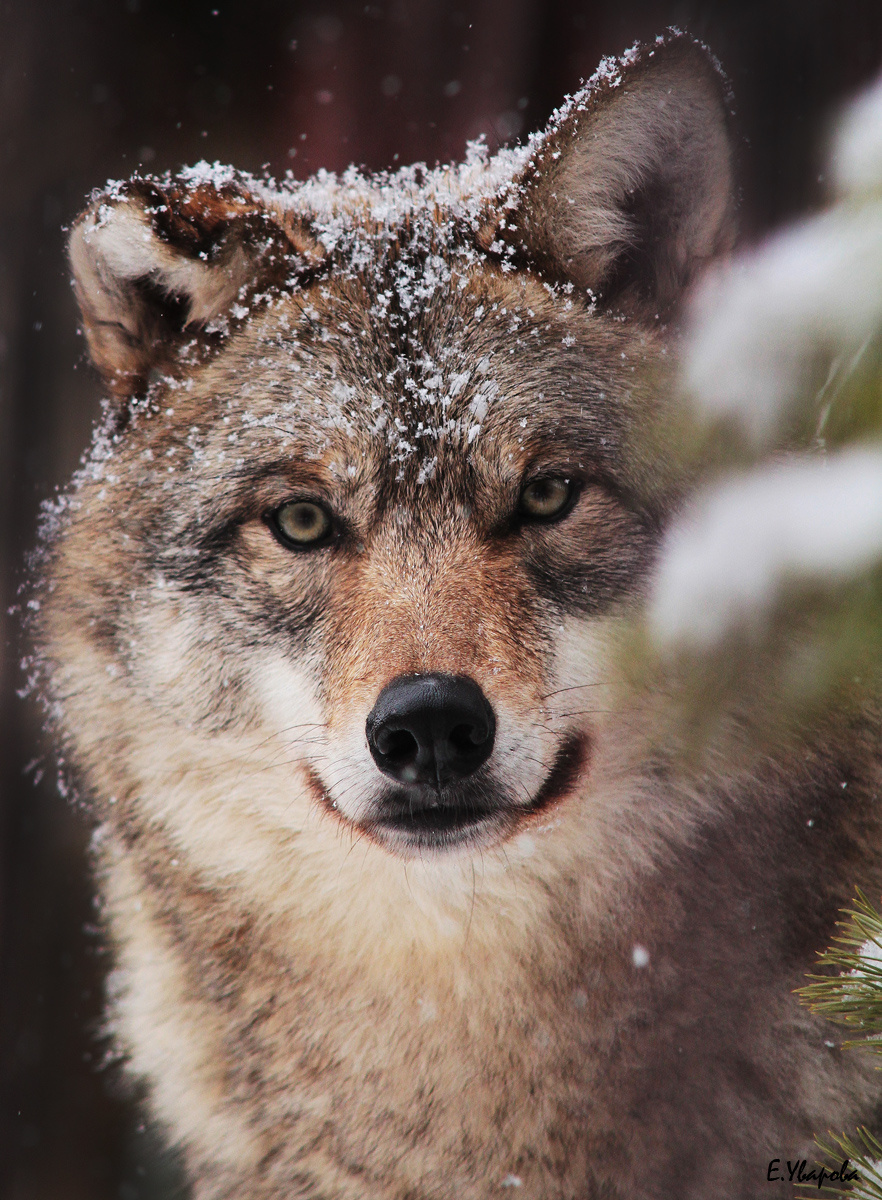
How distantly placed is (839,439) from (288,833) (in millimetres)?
889

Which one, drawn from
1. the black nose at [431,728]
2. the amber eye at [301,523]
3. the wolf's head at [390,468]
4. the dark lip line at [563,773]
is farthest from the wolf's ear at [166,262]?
the dark lip line at [563,773]

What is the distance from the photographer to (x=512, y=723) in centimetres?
104

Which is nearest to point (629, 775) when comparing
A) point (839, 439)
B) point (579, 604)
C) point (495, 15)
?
point (579, 604)

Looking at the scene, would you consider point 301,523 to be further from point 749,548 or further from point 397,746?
point 749,548

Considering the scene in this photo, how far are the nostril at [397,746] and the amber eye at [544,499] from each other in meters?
0.35

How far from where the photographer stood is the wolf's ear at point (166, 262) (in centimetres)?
123

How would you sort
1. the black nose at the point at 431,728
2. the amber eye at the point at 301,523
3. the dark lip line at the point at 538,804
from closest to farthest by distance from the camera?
the black nose at the point at 431,728, the dark lip line at the point at 538,804, the amber eye at the point at 301,523

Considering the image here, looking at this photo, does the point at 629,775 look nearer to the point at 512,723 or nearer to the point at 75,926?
the point at 512,723

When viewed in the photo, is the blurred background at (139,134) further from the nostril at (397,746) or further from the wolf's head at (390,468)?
the nostril at (397,746)

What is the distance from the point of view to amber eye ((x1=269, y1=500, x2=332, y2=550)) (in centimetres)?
122

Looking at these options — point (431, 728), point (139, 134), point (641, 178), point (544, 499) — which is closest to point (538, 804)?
point (431, 728)

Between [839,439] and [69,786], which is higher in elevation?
[69,786]

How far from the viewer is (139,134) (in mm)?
1298

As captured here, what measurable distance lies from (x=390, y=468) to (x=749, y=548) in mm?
463
